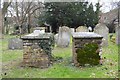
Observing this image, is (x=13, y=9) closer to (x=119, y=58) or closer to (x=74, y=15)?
(x=74, y=15)

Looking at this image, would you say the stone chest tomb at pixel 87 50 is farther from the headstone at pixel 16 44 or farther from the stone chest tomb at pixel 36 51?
the headstone at pixel 16 44

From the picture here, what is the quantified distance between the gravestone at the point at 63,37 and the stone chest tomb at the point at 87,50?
488cm

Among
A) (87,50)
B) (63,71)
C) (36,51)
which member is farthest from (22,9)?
(63,71)

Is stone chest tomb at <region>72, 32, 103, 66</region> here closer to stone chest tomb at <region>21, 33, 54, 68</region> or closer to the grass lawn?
the grass lawn

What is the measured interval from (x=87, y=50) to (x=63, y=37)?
5.16 metres

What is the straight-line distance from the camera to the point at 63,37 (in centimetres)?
1262

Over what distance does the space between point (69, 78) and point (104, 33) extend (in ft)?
22.3

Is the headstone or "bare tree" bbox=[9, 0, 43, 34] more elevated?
"bare tree" bbox=[9, 0, 43, 34]

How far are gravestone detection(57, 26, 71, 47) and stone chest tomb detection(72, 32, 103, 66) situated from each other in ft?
16.0

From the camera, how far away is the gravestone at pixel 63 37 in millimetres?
12555

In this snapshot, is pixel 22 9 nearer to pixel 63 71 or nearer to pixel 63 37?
pixel 63 37

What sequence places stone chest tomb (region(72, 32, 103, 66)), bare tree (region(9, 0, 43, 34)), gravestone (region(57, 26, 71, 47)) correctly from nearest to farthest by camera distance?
stone chest tomb (region(72, 32, 103, 66)) < gravestone (region(57, 26, 71, 47)) < bare tree (region(9, 0, 43, 34))

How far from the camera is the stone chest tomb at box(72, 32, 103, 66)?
24.7ft

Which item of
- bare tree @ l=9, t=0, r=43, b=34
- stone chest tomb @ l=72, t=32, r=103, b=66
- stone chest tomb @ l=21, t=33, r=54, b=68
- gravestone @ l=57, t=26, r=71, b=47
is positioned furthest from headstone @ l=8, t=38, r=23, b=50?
bare tree @ l=9, t=0, r=43, b=34
